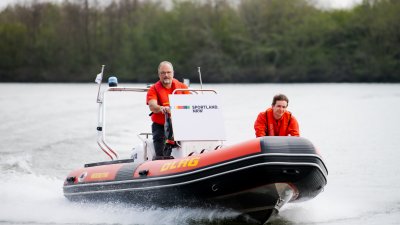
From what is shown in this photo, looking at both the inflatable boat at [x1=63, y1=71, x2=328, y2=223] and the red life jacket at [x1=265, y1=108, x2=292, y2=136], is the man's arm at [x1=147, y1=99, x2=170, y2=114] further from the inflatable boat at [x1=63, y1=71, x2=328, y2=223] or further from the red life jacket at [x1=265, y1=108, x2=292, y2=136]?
the red life jacket at [x1=265, y1=108, x2=292, y2=136]

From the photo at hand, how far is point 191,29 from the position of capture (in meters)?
58.3

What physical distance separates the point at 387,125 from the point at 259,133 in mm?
13183

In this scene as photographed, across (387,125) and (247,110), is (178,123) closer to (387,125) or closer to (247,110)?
(387,125)

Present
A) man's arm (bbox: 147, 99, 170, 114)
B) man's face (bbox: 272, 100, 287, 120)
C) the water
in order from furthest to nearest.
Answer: the water, man's arm (bbox: 147, 99, 170, 114), man's face (bbox: 272, 100, 287, 120)

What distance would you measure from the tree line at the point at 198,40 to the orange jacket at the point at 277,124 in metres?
44.0

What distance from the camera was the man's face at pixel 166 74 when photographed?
8242 millimetres

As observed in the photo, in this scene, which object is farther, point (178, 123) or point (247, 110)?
point (247, 110)

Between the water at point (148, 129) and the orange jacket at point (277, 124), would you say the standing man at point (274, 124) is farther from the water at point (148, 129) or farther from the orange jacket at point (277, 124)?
the water at point (148, 129)

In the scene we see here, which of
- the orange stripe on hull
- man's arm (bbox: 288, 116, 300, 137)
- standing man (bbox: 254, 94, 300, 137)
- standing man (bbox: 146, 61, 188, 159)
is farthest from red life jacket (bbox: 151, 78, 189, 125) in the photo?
man's arm (bbox: 288, 116, 300, 137)

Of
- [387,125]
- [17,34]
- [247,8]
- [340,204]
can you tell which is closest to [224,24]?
[247,8]

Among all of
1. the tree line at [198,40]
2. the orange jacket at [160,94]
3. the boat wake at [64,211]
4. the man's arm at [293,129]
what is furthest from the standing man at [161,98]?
the tree line at [198,40]

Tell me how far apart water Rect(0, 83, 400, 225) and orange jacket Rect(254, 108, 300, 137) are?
36.2 inches

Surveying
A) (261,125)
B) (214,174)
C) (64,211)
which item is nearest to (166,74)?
(261,125)

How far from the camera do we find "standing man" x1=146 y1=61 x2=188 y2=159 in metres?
8.25
